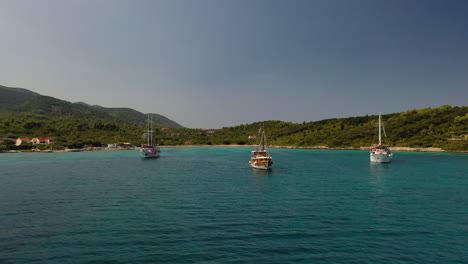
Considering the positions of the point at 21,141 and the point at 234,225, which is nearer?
the point at 234,225

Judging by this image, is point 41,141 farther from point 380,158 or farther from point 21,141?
point 380,158

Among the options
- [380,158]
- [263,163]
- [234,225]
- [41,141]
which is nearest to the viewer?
[234,225]

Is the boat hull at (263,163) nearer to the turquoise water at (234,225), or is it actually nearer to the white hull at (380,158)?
the turquoise water at (234,225)

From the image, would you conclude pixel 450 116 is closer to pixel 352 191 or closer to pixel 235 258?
pixel 352 191

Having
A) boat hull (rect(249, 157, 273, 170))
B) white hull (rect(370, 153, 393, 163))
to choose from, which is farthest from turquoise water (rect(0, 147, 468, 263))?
white hull (rect(370, 153, 393, 163))

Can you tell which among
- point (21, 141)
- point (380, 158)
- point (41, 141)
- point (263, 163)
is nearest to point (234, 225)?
point (263, 163)

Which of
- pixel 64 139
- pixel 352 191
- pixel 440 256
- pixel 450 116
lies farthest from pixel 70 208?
pixel 450 116

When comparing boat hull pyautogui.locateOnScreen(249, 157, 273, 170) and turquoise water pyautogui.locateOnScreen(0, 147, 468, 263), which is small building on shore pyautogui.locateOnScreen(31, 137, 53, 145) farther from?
boat hull pyautogui.locateOnScreen(249, 157, 273, 170)

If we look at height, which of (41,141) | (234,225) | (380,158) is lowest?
(234,225)

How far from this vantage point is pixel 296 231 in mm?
22172

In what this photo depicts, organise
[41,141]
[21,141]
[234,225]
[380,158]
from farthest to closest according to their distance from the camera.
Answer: [41,141], [21,141], [380,158], [234,225]

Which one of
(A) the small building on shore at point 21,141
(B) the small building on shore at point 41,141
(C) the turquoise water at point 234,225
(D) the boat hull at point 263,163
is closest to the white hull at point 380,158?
(D) the boat hull at point 263,163

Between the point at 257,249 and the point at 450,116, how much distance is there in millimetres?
205254

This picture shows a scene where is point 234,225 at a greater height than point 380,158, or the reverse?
point 380,158
